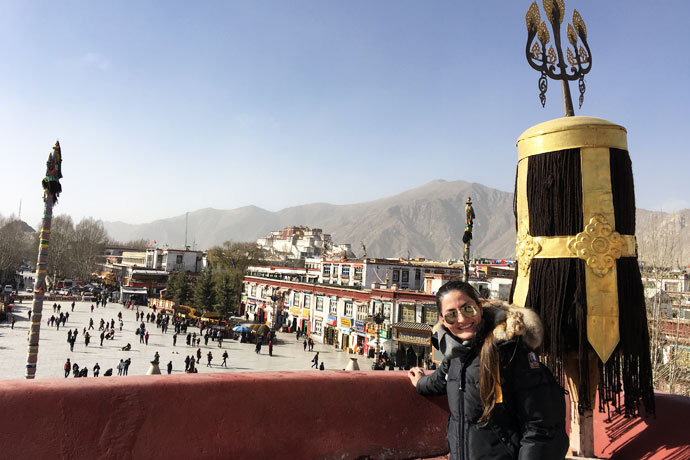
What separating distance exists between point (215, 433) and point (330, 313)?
3764 cm

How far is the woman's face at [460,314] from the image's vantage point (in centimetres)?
261

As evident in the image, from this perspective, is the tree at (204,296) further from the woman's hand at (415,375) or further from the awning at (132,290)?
the woman's hand at (415,375)

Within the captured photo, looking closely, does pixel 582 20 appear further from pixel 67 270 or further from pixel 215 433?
pixel 67 270

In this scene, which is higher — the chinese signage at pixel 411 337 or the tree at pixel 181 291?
the tree at pixel 181 291

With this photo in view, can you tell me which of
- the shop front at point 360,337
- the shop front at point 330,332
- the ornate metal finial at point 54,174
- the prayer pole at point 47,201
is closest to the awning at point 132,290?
the shop front at point 330,332

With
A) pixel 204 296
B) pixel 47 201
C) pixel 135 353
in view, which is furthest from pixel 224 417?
pixel 204 296

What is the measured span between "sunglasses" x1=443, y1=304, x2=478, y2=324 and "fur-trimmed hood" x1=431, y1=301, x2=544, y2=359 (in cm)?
9

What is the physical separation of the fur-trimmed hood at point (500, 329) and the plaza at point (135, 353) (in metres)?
23.3

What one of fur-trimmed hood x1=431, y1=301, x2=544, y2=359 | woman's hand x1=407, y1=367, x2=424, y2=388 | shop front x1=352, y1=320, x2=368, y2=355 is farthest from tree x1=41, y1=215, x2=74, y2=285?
fur-trimmed hood x1=431, y1=301, x2=544, y2=359

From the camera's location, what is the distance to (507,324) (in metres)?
2.44

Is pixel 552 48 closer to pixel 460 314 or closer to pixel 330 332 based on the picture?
pixel 460 314

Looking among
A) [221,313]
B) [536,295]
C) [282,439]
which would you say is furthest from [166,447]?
[221,313]

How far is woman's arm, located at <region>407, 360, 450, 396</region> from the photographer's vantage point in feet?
11.0

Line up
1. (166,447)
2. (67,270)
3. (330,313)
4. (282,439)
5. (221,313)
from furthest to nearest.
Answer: (67,270) → (221,313) → (330,313) → (282,439) → (166,447)
